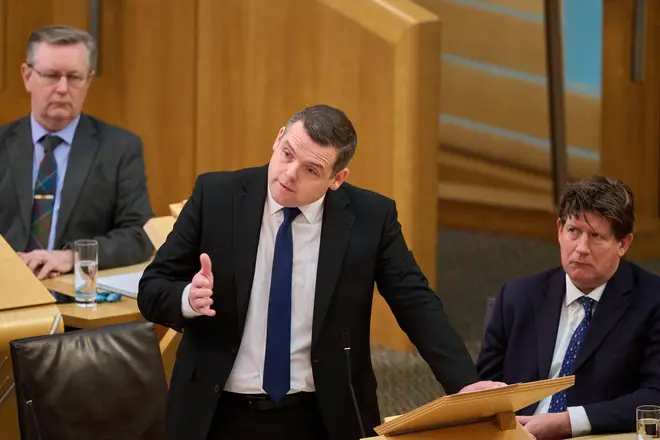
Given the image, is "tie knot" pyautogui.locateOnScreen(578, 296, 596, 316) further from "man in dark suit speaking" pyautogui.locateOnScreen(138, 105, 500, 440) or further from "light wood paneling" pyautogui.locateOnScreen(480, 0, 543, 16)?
Answer: "light wood paneling" pyautogui.locateOnScreen(480, 0, 543, 16)

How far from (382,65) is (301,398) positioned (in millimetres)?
3185

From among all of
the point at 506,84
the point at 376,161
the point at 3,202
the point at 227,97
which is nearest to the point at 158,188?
the point at 227,97

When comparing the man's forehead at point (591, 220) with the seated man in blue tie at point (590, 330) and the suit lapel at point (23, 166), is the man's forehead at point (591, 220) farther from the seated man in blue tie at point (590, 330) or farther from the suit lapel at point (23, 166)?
the suit lapel at point (23, 166)

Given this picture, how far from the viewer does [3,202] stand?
5.02 metres

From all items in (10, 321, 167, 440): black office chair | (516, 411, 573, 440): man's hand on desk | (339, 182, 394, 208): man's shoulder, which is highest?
(339, 182, 394, 208): man's shoulder

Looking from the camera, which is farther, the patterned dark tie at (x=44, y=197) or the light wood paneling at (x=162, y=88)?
the light wood paneling at (x=162, y=88)

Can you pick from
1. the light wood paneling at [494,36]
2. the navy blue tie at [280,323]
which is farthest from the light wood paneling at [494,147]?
the navy blue tie at [280,323]

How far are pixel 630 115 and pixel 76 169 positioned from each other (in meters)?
4.54

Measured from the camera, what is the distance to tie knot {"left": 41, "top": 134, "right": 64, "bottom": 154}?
5.10m

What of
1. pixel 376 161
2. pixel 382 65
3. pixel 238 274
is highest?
pixel 382 65

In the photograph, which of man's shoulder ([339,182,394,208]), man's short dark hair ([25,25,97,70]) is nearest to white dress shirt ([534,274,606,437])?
man's shoulder ([339,182,394,208])

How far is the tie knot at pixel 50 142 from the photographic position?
5.10 m

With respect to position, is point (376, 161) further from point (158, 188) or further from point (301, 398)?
point (301, 398)

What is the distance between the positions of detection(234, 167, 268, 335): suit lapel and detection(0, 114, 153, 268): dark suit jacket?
5.65 ft
